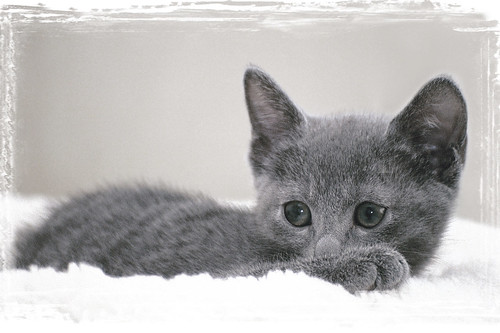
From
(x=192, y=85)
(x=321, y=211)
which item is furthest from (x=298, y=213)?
(x=192, y=85)

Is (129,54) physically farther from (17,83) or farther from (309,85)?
(309,85)

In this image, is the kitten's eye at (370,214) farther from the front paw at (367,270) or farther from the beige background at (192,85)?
the beige background at (192,85)

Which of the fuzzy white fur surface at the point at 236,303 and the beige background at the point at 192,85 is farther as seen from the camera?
the beige background at the point at 192,85

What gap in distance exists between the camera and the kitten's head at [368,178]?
1196 mm

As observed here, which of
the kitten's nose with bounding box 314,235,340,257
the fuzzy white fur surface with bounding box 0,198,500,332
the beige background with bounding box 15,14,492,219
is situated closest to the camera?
the fuzzy white fur surface with bounding box 0,198,500,332

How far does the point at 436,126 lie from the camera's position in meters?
1.26

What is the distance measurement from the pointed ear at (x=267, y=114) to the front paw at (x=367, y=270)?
1.16 feet

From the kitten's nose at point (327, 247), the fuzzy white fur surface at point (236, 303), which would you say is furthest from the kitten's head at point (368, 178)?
the fuzzy white fur surface at point (236, 303)

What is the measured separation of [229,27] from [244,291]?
570 millimetres

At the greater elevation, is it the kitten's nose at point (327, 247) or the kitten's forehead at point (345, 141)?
the kitten's forehead at point (345, 141)

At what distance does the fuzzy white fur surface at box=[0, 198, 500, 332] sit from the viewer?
104cm

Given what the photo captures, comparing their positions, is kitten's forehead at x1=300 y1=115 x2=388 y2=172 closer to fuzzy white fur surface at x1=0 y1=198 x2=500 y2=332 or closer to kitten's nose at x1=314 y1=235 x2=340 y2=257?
kitten's nose at x1=314 y1=235 x2=340 y2=257

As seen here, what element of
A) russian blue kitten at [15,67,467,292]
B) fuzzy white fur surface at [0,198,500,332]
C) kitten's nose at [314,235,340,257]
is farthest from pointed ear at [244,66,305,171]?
fuzzy white fur surface at [0,198,500,332]

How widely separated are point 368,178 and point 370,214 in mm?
70
